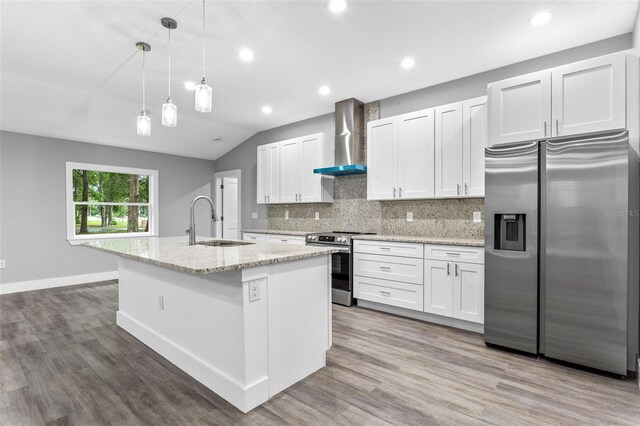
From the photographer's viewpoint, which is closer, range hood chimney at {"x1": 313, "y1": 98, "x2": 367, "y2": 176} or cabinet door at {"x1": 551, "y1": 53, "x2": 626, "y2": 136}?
cabinet door at {"x1": 551, "y1": 53, "x2": 626, "y2": 136}

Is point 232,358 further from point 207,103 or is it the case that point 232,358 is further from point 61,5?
point 61,5

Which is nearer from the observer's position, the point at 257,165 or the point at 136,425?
the point at 136,425

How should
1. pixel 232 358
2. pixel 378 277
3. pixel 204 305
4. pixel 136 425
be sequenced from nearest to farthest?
pixel 136 425
pixel 232 358
pixel 204 305
pixel 378 277

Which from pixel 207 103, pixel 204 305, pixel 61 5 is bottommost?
pixel 204 305

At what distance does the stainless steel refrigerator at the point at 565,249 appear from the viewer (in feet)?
7.43

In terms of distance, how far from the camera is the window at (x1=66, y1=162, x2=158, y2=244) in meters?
5.34

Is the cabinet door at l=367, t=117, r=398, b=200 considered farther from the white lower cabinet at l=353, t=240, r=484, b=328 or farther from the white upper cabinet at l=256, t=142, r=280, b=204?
the white upper cabinet at l=256, t=142, r=280, b=204

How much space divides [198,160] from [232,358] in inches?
223

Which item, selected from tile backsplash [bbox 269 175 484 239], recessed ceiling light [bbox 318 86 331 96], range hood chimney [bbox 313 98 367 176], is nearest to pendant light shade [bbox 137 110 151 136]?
recessed ceiling light [bbox 318 86 331 96]

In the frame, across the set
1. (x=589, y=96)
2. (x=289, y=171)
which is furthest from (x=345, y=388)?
(x=289, y=171)

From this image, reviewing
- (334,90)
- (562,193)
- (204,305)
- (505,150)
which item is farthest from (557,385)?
(334,90)

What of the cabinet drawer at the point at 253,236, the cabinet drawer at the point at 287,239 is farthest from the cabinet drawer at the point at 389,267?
the cabinet drawer at the point at 253,236

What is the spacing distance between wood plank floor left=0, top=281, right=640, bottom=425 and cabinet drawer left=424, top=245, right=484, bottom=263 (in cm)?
73

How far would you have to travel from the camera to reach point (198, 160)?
22.5ft
